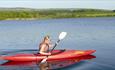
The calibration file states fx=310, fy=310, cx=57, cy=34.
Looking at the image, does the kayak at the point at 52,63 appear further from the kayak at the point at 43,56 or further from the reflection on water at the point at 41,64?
the kayak at the point at 43,56

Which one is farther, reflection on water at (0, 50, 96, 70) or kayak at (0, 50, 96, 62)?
kayak at (0, 50, 96, 62)

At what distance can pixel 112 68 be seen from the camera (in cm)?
1814

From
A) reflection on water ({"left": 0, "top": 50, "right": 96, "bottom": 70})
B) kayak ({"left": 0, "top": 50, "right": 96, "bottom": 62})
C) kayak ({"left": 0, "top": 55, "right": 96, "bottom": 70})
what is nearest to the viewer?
reflection on water ({"left": 0, "top": 50, "right": 96, "bottom": 70})

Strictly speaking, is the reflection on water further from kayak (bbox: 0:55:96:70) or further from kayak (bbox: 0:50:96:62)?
kayak (bbox: 0:50:96:62)

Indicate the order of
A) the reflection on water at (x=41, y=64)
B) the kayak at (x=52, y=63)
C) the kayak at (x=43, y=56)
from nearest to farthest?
1. the reflection on water at (x=41, y=64)
2. the kayak at (x=52, y=63)
3. the kayak at (x=43, y=56)

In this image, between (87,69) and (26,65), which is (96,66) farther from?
→ (26,65)

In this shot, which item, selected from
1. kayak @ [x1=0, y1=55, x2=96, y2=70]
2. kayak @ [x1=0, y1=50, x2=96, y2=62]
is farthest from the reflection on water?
kayak @ [x1=0, y1=50, x2=96, y2=62]

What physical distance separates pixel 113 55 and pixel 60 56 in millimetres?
4461

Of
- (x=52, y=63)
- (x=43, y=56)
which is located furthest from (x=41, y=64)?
(x=52, y=63)

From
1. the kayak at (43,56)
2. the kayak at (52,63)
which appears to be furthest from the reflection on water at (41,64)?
the kayak at (43,56)

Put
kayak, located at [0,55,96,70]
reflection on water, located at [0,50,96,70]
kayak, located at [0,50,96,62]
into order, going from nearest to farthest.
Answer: reflection on water, located at [0,50,96,70] < kayak, located at [0,55,96,70] < kayak, located at [0,50,96,62]

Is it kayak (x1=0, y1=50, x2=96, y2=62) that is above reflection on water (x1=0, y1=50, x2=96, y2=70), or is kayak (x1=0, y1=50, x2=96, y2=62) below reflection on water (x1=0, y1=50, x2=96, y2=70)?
above

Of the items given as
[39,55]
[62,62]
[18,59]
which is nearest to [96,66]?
[62,62]

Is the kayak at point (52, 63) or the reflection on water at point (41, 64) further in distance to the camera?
the kayak at point (52, 63)
